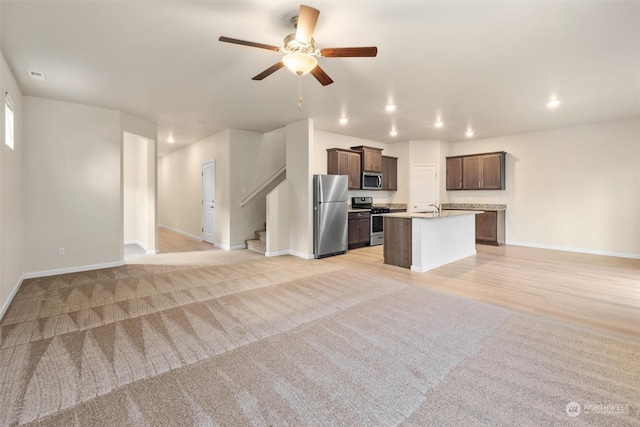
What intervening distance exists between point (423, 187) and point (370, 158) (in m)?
1.92

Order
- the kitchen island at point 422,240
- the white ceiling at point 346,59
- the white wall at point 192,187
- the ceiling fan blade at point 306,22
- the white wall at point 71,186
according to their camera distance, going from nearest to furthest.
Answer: the ceiling fan blade at point 306,22 → the white ceiling at point 346,59 → the white wall at point 71,186 → the kitchen island at point 422,240 → the white wall at point 192,187

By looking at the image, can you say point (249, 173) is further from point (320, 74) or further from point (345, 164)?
point (320, 74)

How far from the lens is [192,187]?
8461 millimetres

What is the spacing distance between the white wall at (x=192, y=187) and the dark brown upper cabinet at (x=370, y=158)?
10.9 ft

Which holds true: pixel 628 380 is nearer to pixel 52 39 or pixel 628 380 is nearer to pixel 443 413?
pixel 443 413

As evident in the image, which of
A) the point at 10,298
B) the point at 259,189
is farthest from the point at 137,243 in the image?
the point at 10,298

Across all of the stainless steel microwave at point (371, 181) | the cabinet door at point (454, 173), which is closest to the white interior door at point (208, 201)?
the stainless steel microwave at point (371, 181)

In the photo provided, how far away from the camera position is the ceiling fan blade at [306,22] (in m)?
2.06

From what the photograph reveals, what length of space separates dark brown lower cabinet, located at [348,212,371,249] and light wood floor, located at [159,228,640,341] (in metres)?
0.33

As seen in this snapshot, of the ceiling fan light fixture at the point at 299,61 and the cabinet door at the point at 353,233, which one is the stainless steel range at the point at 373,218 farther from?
the ceiling fan light fixture at the point at 299,61

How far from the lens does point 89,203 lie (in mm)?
4926

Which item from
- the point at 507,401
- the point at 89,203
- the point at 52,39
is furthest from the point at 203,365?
the point at 89,203

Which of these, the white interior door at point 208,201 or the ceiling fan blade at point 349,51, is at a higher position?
the ceiling fan blade at point 349,51

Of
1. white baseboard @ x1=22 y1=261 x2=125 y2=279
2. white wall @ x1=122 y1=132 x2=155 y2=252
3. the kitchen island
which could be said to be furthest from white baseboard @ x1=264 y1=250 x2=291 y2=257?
white baseboard @ x1=22 y1=261 x2=125 y2=279
